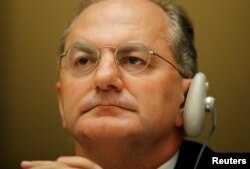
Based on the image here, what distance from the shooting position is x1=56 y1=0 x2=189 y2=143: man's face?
3.47 ft

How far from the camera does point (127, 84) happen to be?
3.56 feet

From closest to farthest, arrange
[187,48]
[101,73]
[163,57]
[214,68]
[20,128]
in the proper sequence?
[101,73], [163,57], [187,48], [214,68], [20,128]

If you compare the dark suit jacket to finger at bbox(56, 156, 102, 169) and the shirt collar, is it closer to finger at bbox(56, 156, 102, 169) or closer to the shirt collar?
the shirt collar

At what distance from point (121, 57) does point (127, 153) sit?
0.94 feet

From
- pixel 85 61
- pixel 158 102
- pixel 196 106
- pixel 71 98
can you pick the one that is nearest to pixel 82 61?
pixel 85 61

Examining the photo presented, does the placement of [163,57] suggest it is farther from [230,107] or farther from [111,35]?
[230,107]

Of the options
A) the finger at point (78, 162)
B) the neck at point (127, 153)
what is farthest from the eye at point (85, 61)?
the finger at point (78, 162)

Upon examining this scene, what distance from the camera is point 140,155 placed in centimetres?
114

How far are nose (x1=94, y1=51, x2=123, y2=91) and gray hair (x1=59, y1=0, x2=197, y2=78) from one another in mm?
228

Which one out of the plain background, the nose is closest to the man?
the nose

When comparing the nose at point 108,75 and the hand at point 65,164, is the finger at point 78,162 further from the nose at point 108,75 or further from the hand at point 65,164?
the nose at point 108,75

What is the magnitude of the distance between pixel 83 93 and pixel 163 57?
0.27m

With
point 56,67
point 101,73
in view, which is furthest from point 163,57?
point 56,67

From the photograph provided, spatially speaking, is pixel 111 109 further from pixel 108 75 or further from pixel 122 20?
pixel 122 20
